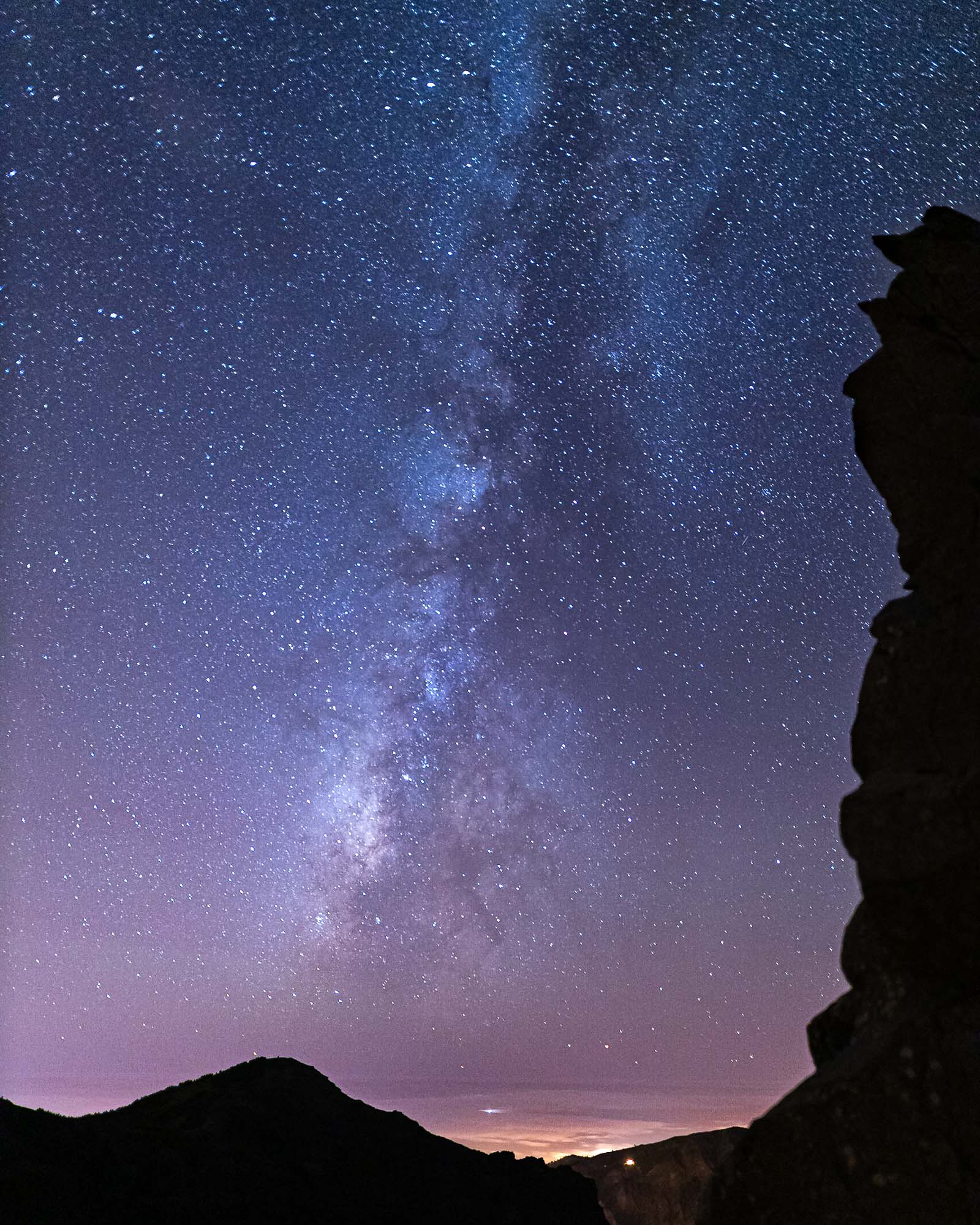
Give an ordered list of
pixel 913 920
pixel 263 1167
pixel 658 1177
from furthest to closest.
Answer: pixel 658 1177, pixel 263 1167, pixel 913 920

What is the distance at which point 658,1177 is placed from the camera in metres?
44.7

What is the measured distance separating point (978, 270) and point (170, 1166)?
20.6 m

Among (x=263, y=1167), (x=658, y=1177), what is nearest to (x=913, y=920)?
(x=263, y=1167)

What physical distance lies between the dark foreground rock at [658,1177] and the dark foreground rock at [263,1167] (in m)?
20.7

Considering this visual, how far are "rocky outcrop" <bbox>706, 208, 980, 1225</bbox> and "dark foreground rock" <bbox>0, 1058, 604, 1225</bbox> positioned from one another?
536 inches

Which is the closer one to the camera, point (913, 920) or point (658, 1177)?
point (913, 920)

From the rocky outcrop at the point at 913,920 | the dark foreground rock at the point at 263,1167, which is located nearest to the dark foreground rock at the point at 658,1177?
the dark foreground rock at the point at 263,1167

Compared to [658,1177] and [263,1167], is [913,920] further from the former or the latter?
[658,1177]

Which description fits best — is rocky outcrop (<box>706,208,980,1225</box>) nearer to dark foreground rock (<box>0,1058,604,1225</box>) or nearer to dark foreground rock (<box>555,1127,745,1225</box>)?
dark foreground rock (<box>0,1058,604,1225</box>)

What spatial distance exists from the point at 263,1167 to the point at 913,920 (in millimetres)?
17031

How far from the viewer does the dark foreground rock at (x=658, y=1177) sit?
4350cm

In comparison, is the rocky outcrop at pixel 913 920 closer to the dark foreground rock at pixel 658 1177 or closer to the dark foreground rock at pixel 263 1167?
the dark foreground rock at pixel 263 1167

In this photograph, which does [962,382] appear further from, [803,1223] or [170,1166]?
[170,1166]

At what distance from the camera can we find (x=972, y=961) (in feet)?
23.7
